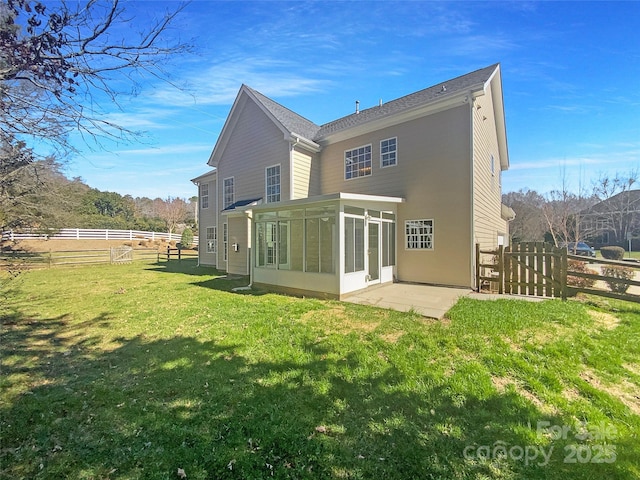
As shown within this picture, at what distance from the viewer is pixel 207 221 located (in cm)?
1878

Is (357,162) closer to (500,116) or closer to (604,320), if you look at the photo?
(500,116)

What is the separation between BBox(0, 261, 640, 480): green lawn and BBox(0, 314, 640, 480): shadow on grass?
16mm

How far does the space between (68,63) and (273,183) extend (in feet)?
34.7

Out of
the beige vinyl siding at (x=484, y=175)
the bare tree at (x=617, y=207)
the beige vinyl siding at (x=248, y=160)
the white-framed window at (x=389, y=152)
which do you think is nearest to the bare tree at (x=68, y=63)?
the white-framed window at (x=389, y=152)

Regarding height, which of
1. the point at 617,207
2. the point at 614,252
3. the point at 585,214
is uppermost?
the point at 617,207

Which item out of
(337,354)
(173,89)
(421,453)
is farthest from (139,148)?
(421,453)

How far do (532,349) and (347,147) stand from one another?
1064cm

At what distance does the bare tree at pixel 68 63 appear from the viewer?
9.41ft

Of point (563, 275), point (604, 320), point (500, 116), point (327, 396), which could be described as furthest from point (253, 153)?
point (604, 320)

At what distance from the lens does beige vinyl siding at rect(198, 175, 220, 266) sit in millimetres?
18422

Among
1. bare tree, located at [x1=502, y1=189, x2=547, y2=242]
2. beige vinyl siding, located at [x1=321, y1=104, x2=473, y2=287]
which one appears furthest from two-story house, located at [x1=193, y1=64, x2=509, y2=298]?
bare tree, located at [x1=502, y1=189, x2=547, y2=242]

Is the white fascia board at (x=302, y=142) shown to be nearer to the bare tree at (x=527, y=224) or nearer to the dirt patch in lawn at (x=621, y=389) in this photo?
the dirt patch in lawn at (x=621, y=389)

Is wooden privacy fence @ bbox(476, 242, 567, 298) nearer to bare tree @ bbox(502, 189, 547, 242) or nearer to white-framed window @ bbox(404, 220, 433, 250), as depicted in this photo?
white-framed window @ bbox(404, 220, 433, 250)

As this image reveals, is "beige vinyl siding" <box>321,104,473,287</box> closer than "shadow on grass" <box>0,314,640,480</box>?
No
